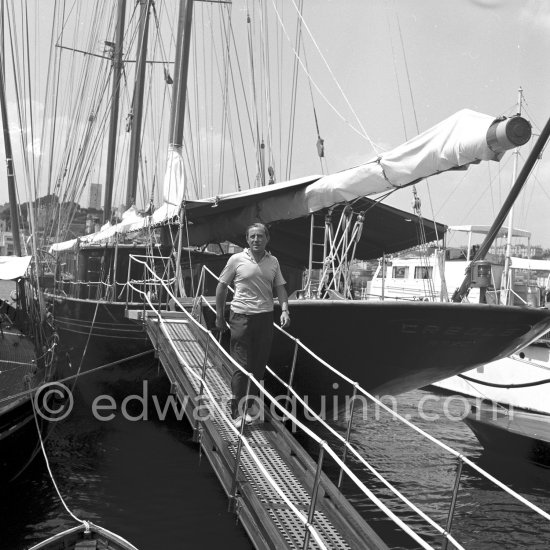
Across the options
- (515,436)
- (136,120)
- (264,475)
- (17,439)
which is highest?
(136,120)

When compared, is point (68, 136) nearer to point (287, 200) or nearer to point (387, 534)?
point (287, 200)

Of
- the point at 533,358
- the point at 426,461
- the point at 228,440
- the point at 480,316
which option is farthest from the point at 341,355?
the point at 533,358

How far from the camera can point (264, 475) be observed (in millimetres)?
5609

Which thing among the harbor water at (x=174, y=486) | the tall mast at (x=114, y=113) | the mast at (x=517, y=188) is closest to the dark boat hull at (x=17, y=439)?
the harbor water at (x=174, y=486)

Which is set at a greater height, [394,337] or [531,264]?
[531,264]

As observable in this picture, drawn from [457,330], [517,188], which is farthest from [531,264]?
[457,330]

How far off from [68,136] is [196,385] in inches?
547

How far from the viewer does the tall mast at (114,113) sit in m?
26.5

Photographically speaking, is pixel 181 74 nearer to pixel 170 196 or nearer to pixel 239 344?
pixel 170 196

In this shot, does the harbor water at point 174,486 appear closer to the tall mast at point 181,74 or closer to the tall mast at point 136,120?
the tall mast at point 181,74

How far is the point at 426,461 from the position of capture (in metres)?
12.9

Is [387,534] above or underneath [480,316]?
underneath

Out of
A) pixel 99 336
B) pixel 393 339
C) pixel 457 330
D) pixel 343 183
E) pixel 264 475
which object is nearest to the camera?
pixel 264 475

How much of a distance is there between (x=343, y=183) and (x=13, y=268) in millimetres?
7190
